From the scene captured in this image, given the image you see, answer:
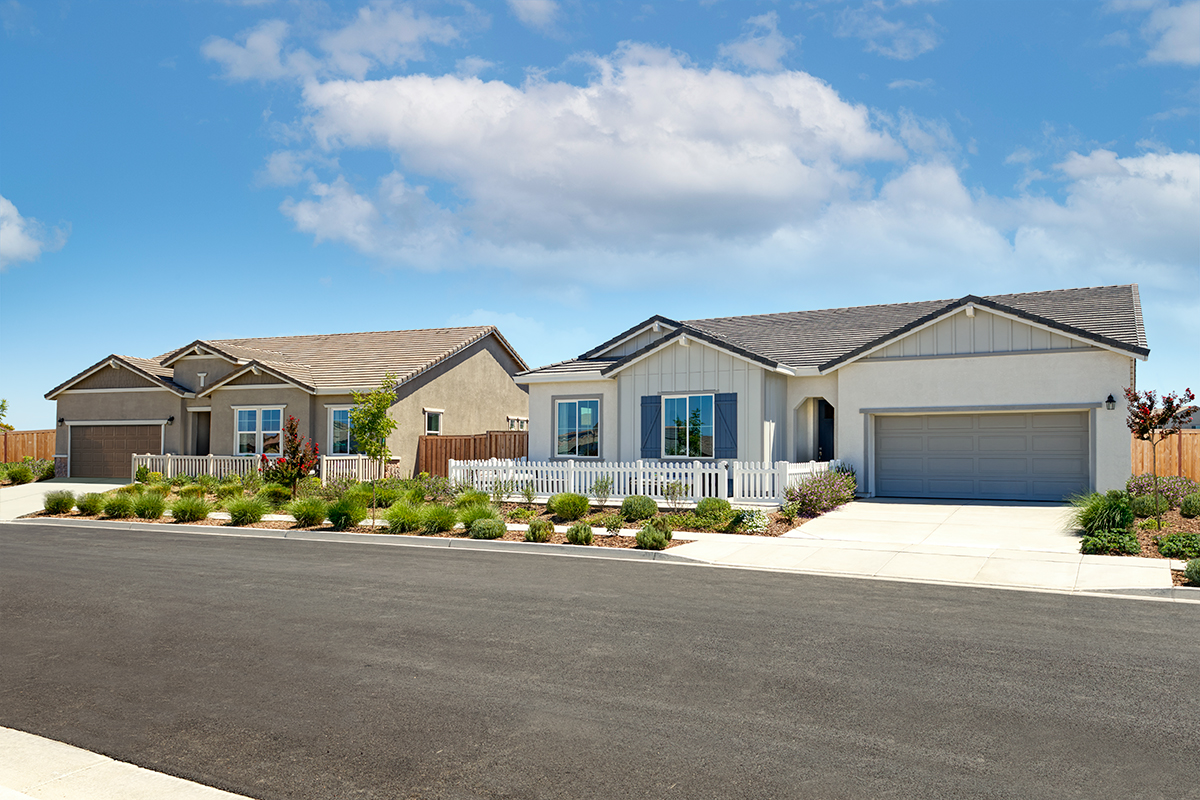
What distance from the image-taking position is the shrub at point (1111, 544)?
1335cm

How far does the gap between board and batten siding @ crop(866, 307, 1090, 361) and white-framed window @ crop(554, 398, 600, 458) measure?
24.9 ft

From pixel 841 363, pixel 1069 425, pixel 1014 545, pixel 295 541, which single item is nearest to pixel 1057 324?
pixel 1069 425

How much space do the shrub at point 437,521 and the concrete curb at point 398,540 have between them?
14.6 inches

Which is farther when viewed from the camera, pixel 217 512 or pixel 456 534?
pixel 217 512

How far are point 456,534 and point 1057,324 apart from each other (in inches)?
551

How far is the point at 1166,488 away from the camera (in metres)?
17.6

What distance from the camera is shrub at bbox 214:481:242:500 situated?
23.8m

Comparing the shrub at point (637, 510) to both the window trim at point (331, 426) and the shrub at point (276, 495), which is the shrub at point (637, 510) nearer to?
the shrub at point (276, 495)

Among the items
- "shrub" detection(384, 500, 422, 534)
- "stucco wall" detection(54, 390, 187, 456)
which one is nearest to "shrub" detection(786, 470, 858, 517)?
"shrub" detection(384, 500, 422, 534)

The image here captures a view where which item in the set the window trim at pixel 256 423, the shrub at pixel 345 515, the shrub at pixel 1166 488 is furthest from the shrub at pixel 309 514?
the shrub at pixel 1166 488

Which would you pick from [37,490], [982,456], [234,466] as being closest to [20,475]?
[37,490]

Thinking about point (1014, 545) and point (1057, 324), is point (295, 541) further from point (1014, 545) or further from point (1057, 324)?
point (1057, 324)

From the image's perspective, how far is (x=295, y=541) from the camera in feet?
55.1

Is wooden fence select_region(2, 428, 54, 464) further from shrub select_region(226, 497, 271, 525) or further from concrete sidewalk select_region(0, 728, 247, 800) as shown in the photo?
concrete sidewalk select_region(0, 728, 247, 800)
